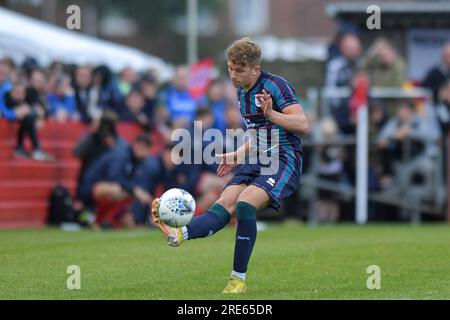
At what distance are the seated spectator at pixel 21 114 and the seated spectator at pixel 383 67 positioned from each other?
659 cm

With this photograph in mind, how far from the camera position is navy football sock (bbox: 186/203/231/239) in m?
10.4

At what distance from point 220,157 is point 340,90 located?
493 inches

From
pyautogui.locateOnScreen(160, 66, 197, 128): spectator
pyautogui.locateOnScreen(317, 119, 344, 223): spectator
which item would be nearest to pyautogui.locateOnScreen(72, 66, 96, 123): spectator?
pyautogui.locateOnScreen(160, 66, 197, 128): spectator

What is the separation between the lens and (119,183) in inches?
797

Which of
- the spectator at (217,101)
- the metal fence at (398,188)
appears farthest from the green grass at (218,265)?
the metal fence at (398,188)

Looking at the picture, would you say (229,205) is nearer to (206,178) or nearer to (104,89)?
(206,178)

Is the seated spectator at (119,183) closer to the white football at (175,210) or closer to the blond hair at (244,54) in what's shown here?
the white football at (175,210)

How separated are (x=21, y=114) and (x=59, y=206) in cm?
175

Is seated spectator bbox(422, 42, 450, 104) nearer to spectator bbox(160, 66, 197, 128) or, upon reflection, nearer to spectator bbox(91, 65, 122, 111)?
spectator bbox(160, 66, 197, 128)

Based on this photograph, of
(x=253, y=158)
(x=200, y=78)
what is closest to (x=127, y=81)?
(x=200, y=78)

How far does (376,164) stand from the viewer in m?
22.7

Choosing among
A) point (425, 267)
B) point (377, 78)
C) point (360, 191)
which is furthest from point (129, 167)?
point (425, 267)

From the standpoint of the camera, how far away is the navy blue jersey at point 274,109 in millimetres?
10398
